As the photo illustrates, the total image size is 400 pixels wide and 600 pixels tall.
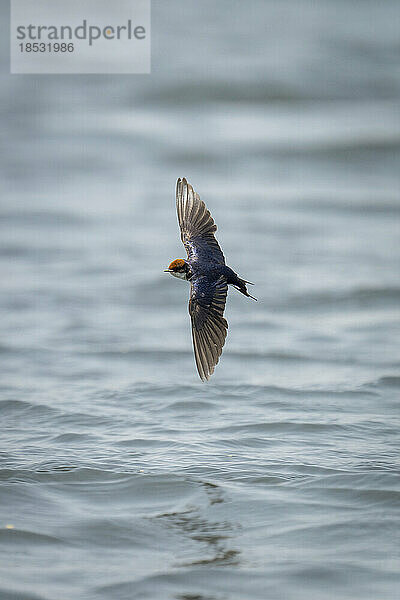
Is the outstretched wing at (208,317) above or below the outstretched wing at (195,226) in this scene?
below

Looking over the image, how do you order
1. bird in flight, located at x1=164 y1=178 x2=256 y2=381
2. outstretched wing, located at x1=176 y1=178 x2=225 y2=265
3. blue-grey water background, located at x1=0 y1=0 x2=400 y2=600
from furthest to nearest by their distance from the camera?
outstretched wing, located at x1=176 y1=178 x2=225 y2=265 → bird in flight, located at x1=164 y1=178 x2=256 y2=381 → blue-grey water background, located at x1=0 y1=0 x2=400 y2=600

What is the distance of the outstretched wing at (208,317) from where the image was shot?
5109mm

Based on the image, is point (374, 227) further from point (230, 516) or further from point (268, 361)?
point (230, 516)

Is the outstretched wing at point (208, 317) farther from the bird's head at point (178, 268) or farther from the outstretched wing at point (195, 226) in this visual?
the outstretched wing at point (195, 226)

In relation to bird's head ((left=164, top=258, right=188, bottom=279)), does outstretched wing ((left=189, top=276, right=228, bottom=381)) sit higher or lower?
lower

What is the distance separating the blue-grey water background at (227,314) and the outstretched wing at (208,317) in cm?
87

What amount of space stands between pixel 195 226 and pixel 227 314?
3.79 metres

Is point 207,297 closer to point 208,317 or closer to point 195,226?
point 208,317

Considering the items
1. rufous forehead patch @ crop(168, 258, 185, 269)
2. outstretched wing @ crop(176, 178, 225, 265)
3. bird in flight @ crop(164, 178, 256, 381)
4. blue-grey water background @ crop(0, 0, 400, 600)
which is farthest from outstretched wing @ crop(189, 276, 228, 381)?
blue-grey water background @ crop(0, 0, 400, 600)

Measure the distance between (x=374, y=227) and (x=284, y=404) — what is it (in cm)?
476

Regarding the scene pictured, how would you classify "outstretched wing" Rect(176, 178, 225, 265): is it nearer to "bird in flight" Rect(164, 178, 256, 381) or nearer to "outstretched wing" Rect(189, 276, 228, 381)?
"bird in flight" Rect(164, 178, 256, 381)

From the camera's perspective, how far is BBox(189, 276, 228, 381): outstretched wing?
511 centimetres

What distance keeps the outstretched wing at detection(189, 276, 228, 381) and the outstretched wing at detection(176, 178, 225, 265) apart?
266 mm

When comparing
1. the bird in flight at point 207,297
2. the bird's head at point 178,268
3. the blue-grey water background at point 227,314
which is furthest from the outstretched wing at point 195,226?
the blue-grey water background at point 227,314
